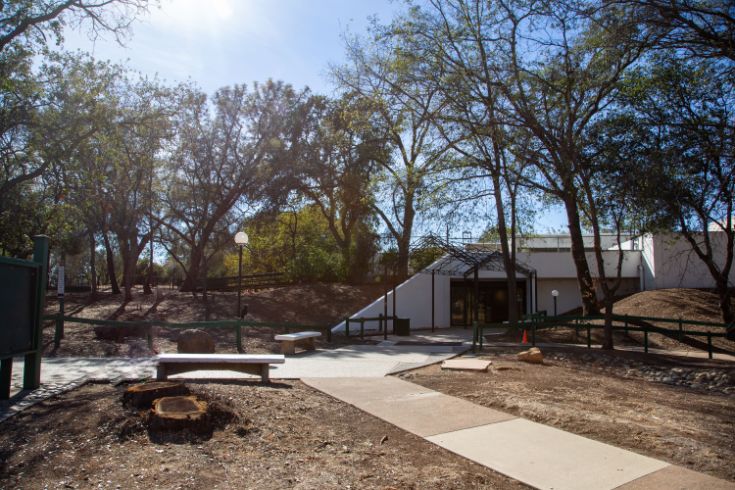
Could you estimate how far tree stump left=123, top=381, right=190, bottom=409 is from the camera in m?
6.12

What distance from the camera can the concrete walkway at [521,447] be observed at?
4.57 metres

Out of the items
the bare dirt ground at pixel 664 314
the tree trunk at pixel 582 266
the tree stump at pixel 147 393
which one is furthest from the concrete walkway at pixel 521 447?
the bare dirt ground at pixel 664 314

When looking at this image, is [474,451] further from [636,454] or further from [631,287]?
[631,287]

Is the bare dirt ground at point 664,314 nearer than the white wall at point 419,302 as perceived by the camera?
Yes

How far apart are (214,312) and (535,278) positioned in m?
15.3

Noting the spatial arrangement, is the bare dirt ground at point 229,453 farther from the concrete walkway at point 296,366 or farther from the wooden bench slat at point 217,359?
the concrete walkway at point 296,366

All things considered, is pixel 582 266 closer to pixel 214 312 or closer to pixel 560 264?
pixel 560 264

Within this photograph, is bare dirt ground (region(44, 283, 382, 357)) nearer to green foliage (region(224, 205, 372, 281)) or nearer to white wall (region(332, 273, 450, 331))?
green foliage (region(224, 205, 372, 281))

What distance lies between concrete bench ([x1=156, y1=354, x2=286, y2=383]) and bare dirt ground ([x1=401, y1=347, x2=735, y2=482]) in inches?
101

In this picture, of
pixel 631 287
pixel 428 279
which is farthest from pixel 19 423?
pixel 631 287

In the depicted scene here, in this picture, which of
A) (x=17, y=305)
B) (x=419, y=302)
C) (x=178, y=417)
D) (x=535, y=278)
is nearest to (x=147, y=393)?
(x=178, y=417)

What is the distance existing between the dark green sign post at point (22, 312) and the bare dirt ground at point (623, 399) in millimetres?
5544

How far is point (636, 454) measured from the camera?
207 inches

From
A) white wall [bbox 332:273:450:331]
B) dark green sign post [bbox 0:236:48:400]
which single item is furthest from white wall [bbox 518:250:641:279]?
dark green sign post [bbox 0:236:48:400]
